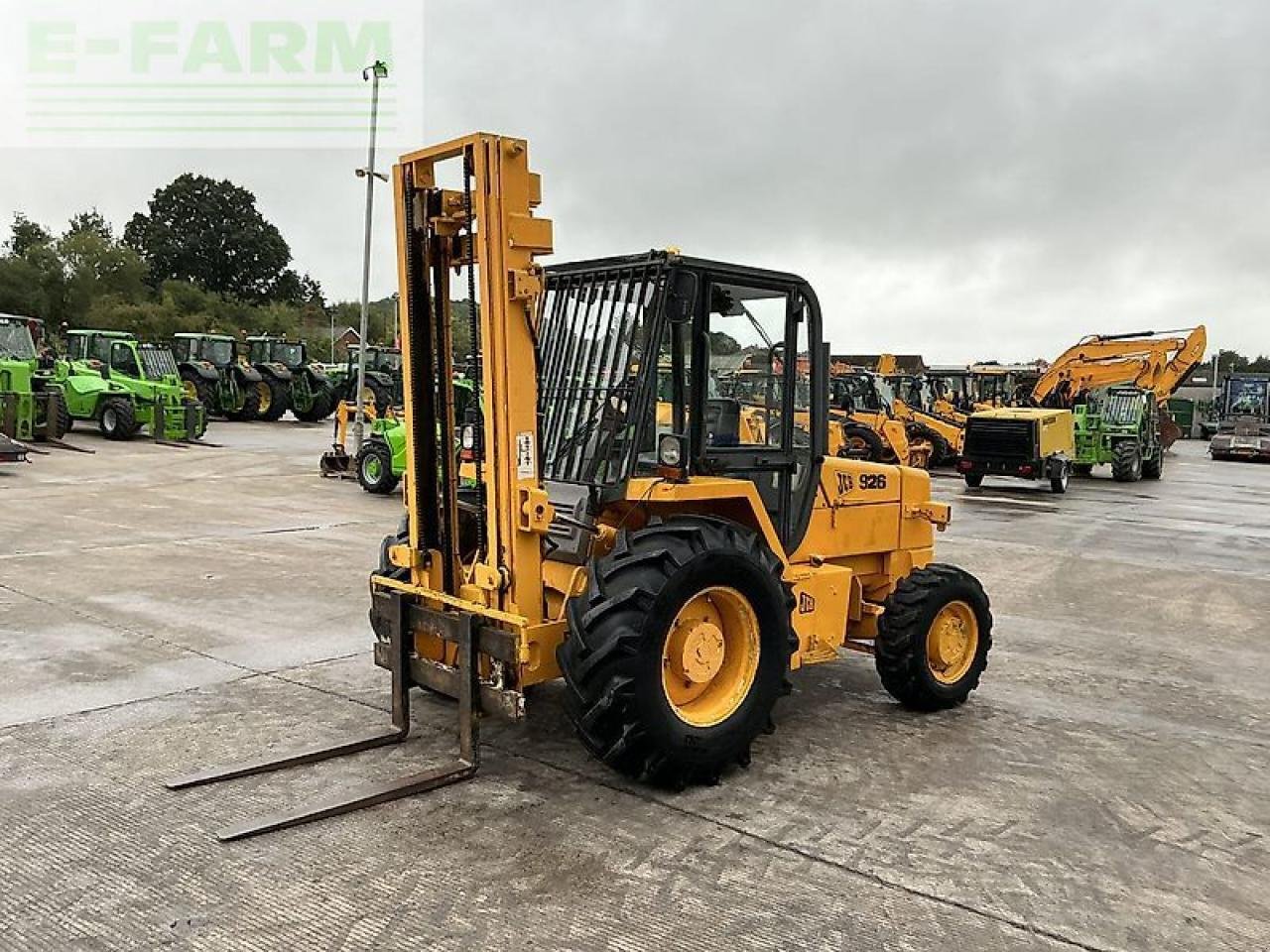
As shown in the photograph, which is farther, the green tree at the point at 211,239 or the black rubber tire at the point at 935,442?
the green tree at the point at 211,239

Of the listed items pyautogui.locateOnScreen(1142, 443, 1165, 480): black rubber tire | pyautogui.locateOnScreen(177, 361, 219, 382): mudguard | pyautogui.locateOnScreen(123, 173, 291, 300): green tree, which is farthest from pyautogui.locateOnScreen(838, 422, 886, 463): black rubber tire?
pyautogui.locateOnScreen(123, 173, 291, 300): green tree

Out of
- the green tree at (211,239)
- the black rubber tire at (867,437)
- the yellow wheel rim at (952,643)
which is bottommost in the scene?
the yellow wheel rim at (952,643)

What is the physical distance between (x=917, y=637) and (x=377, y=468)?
10700mm

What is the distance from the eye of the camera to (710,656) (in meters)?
4.54

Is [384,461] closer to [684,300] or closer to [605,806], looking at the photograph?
[684,300]

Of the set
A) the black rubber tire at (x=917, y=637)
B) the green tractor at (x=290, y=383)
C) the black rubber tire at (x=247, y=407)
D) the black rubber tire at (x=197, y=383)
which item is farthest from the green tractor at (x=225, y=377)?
the black rubber tire at (x=917, y=637)

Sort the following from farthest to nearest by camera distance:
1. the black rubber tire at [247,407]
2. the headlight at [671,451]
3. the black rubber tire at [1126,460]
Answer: the black rubber tire at [247,407] < the black rubber tire at [1126,460] < the headlight at [671,451]

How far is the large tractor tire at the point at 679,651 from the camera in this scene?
13.4 ft

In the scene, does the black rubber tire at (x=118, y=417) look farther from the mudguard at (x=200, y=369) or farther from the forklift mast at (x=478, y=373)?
the forklift mast at (x=478, y=373)

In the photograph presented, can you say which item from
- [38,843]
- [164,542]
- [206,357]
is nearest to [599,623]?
[38,843]

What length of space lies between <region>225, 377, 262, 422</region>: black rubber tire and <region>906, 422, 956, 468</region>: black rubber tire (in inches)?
719

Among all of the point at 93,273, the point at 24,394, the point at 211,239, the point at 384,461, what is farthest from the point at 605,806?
the point at 211,239

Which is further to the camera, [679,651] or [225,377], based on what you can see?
[225,377]

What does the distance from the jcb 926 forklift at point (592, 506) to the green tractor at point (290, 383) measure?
26.6 metres
